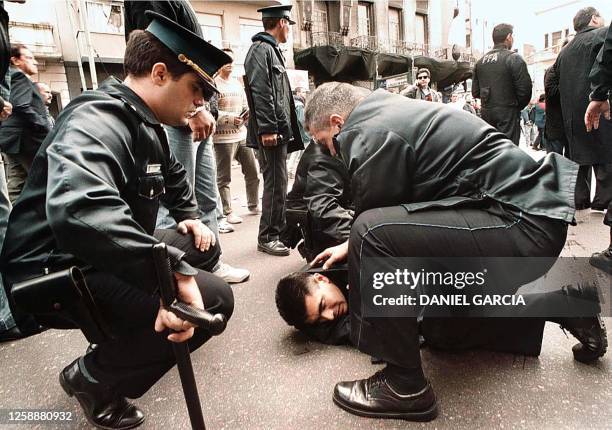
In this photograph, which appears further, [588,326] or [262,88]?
[262,88]

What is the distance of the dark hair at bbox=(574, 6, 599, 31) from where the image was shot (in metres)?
3.44

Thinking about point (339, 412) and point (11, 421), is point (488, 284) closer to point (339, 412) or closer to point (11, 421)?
point (339, 412)

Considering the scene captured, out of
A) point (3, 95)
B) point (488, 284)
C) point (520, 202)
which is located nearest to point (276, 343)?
point (488, 284)

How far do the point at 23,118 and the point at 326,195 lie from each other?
280cm

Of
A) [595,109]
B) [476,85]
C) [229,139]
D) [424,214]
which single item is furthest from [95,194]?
[476,85]

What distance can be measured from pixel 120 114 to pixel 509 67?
168 inches

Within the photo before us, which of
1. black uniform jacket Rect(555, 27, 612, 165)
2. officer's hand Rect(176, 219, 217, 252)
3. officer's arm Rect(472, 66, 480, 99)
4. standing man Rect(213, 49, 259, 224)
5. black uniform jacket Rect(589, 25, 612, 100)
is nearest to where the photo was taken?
officer's hand Rect(176, 219, 217, 252)

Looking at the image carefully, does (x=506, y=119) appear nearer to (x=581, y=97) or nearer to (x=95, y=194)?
(x=581, y=97)

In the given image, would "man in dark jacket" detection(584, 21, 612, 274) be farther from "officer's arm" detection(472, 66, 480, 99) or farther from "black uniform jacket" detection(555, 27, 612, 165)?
"officer's arm" detection(472, 66, 480, 99)

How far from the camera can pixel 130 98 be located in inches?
47.9

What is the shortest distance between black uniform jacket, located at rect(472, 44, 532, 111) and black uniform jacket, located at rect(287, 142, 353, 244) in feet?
9.37

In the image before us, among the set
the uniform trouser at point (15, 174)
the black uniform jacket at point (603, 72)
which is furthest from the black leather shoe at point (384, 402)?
the uniform trouser at point (15, 174)

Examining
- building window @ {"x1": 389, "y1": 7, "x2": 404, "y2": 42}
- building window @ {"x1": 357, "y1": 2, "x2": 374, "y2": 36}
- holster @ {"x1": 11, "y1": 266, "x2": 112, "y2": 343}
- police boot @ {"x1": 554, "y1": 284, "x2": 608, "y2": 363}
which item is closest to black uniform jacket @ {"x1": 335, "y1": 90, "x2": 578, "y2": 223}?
police boot @ {"x1": 554, "y1": 284, "x2": 608, "y2": 363}

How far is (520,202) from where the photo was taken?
1.42 meters
